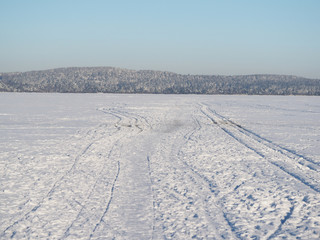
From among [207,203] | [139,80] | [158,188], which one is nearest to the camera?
[207,203]

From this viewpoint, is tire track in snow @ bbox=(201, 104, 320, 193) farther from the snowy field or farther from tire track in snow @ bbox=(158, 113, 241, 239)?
tire track in snow @ bbox=(158, 113, 241, 239)

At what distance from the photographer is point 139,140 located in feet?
35.4

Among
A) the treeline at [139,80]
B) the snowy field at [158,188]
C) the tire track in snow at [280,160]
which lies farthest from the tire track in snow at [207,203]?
the treeline at [139,80]

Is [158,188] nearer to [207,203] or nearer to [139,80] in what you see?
[207,203]

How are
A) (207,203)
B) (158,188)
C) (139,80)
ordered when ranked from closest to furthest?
1. (207,203)
2. (158,188)
3. (139,80)

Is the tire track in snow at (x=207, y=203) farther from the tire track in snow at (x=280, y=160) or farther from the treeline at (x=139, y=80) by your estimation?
the treeline at (x=139, y=80)

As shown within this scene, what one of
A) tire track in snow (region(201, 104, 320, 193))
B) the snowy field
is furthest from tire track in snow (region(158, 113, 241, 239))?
tire track in snow (region(201, 104, 320, 193))

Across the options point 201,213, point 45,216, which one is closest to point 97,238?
point 45,216

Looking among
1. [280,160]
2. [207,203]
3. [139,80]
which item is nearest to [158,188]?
[207,203]

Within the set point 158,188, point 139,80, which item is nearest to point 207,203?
point 158,188

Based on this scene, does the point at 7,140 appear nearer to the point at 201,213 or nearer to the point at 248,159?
the point at 248,159

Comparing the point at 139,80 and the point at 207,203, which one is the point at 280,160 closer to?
the point at 207,203

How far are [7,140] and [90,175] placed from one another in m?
5.28

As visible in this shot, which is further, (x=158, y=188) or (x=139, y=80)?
(x=139, y=80)
